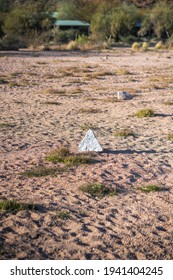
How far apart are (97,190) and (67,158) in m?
1.48

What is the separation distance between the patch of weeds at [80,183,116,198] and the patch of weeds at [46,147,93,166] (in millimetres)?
1146

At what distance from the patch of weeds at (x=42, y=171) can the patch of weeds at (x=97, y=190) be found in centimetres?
83

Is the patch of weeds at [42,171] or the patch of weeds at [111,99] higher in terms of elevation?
the patch of weeds at [42,171]

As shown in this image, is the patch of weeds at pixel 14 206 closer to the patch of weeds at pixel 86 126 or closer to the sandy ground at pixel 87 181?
the sandy ground at pixel 87 181

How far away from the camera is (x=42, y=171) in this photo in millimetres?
6961

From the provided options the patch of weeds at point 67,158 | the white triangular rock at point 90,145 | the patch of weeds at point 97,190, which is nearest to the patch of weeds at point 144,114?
the white triangular rock at point 90,145

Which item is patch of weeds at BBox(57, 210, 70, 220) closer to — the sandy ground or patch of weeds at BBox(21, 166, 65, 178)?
the sandy ground

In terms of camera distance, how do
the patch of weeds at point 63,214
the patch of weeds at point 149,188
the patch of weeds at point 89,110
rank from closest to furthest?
the patch of weeds at point 63,214 → the patch of weeds at point 149,188 → the patch of weeds at point 89,110

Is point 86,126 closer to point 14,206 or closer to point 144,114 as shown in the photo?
point 144,114

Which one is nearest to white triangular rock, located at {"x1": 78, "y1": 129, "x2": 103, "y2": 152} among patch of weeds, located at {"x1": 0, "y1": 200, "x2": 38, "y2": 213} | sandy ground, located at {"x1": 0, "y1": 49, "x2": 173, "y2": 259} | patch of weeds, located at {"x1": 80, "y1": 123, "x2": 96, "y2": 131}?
sandy ground, located at {"x1": 0, "y1": 49, "x2": 173, "y2": 259}

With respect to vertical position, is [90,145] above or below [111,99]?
above

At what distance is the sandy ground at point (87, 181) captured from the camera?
480 cm

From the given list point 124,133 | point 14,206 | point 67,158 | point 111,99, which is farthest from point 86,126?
point 14,206

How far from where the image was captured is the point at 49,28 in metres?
51.2
